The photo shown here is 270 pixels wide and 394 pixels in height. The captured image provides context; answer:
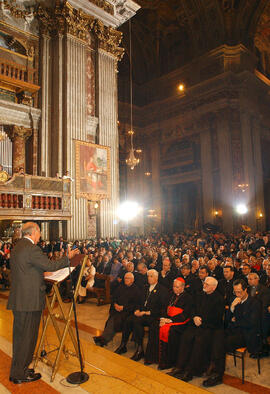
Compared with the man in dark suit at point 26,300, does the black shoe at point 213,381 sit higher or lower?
lower

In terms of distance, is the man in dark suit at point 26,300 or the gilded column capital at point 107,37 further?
the gilded column capital at point 107,37

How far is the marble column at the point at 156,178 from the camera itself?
92.7 feet

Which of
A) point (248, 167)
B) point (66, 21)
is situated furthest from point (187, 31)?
point (66, 21)

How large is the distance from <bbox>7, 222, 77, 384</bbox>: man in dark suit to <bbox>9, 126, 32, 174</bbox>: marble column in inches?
505

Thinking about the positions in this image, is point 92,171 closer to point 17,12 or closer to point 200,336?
point 17,12

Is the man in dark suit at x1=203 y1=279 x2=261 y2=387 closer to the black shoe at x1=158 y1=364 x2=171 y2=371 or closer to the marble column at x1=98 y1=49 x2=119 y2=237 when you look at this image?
the black shoe at x1=158 y1=364 x2=171 y2=371

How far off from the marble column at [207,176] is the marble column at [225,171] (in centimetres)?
93

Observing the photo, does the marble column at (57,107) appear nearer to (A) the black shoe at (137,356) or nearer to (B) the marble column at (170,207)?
(A) the black shoe at (137,356)

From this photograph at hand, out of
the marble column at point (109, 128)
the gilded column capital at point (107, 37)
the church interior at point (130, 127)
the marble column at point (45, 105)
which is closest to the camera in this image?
the church interior at point (130, 127)

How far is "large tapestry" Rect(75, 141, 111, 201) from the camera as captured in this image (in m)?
15.6

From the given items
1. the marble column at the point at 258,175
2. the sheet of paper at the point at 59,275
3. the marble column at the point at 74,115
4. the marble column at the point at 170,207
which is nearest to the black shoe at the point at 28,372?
the sheet of paper at the point at 59,275

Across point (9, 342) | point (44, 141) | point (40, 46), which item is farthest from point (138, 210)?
point (9, 342)

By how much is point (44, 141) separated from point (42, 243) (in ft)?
17.4

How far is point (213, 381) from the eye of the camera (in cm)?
402
